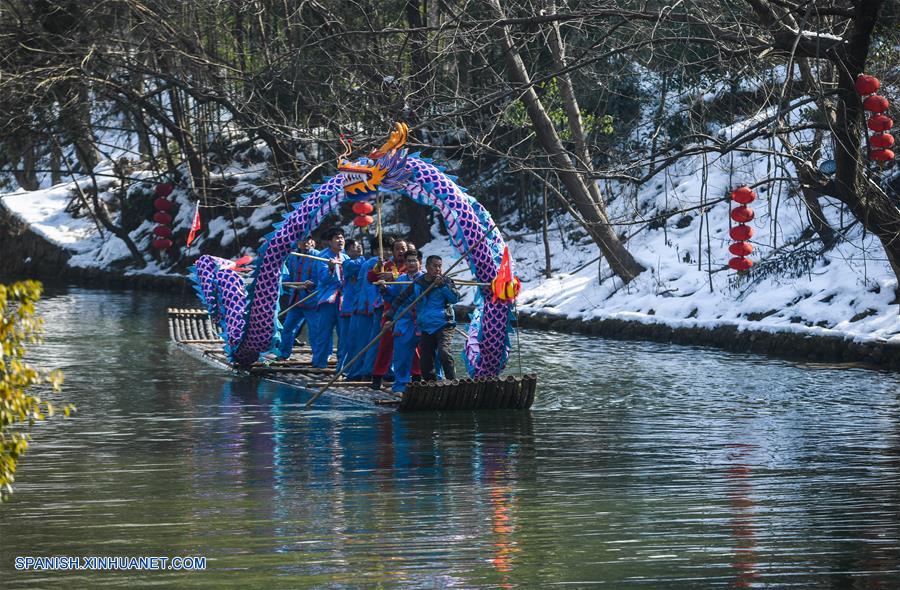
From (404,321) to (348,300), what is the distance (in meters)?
1.73

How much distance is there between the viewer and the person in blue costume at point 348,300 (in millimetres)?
16406

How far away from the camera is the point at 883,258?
2178 cm

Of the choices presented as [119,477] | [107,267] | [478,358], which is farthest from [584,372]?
[107,267]

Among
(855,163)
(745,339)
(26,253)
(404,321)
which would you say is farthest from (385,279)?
(26,253)

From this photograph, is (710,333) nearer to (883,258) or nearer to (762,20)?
(883,258)

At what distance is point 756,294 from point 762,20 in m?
8.86

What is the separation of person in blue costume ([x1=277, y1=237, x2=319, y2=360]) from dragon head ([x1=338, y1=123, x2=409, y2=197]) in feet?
6.57

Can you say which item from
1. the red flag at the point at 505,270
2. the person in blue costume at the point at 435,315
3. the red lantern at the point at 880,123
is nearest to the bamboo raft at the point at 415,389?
the person in blue costume at the point at 435,315

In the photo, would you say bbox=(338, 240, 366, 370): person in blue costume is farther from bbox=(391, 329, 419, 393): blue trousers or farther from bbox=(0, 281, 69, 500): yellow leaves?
bbox=(0, 281, 69, 500): yellow leaves

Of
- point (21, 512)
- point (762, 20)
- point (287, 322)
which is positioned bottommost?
point (21, 512)

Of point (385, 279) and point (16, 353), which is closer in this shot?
point (16, 353)

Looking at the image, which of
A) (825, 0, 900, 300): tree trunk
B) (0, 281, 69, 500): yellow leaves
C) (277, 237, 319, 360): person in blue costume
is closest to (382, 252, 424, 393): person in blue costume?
(277, 237, 319, 360): person in blue costume

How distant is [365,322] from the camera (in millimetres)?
16328

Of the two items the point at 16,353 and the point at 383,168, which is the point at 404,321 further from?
the point at 16,353
